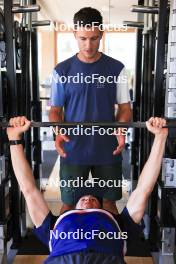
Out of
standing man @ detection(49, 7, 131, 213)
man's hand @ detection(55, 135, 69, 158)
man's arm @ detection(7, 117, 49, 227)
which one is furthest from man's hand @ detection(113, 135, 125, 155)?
man's arm @ detection(7, 117, 49, 227)

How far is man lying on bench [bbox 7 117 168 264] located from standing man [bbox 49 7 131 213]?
54 centimetres

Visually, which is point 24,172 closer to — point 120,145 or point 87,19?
point 120,145

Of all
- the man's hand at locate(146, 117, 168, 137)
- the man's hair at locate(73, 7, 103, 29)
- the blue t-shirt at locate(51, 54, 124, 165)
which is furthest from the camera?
the blue t-shirt at locate(51, 54, 124, 165)

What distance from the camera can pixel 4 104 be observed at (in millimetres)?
2387

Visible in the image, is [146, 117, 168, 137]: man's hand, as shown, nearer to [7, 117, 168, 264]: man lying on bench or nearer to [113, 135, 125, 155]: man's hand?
[7, 117, 168, 264]: man lying on bench

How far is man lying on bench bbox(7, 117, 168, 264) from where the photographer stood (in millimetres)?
1601

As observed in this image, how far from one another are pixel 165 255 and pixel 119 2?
11.9 ft

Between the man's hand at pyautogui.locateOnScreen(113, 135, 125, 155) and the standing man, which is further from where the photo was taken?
the man's hand at pyautogui.locateOnScreen(113, 135, 125, 155)

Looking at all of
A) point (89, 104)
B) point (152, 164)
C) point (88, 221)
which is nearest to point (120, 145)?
point (89, 104)

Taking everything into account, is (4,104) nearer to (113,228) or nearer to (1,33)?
(1,33)

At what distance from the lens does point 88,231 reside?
5.39ft

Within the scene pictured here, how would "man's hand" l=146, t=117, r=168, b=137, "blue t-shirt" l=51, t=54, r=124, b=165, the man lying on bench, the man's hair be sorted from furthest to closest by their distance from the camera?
1. "blue t-shirt" l=51, t=54, r=124, b=165
2. the man's hair
3. "man's hand" l=146, t=117, r=168, b=137
4. the man lying on bench

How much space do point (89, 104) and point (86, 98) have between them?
43 mm

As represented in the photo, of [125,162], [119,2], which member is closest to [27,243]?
[125,162]
